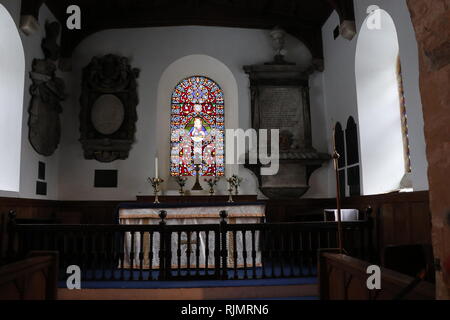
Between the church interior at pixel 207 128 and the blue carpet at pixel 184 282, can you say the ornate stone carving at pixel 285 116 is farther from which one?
the blue carpet at pixel 184 282

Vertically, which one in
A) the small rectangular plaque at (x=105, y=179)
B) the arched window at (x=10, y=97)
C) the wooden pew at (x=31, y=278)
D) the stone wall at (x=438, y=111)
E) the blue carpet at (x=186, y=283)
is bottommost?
the blue carpet at (x=186, y=283)

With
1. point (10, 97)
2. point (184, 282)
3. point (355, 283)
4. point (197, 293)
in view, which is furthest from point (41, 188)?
point (355, 283)

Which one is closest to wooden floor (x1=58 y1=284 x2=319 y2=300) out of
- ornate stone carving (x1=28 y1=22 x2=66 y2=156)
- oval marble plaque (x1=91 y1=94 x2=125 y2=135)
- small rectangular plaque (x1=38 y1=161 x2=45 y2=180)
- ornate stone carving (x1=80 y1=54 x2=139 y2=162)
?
small rectangular plaque (x1=38 y1=161 x2=45 y2=180)

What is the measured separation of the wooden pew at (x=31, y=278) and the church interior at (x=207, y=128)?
1.50m

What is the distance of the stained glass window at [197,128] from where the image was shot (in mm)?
8555

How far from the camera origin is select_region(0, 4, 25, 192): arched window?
6047 millimetres

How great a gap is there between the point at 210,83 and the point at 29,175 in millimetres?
4582

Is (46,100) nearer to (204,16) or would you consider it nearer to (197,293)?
(204,16)

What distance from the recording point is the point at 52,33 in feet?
23.6

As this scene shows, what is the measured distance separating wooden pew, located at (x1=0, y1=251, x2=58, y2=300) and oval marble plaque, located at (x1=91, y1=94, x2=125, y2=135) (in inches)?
221

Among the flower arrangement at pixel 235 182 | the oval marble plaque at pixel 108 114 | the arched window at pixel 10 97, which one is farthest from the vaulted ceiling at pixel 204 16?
the flower arrangement at pixel 235 182

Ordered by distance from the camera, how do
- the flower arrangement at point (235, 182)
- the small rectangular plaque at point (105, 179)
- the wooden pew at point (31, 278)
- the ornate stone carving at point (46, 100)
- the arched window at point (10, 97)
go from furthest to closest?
the small rectangular plaque at point (105, 179) < the flower arrangement at point (235, 182) < the ornate stone carving at point (46, 100) < the arched window at point (10, 97) < the wooden pew at point (31, 278)

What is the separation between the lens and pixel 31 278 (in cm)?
227

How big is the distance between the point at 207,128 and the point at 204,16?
2.58 m
